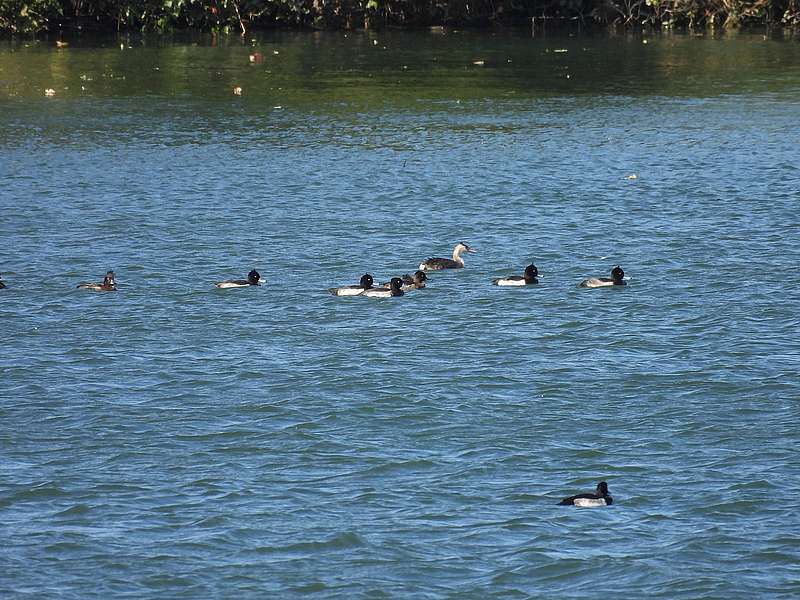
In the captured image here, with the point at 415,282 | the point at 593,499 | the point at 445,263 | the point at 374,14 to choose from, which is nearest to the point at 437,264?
the point at 445,263

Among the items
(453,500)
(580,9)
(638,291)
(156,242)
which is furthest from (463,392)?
(580,9)

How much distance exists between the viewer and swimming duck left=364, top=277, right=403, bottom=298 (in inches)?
899

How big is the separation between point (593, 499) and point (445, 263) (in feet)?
33.9

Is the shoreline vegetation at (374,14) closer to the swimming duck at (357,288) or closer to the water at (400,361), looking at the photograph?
the water at (400,361)

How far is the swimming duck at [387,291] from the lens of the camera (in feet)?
74.9

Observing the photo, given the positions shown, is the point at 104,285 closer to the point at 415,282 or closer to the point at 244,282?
the point at 244,282

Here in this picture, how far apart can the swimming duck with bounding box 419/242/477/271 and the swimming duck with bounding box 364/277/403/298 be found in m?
1.53

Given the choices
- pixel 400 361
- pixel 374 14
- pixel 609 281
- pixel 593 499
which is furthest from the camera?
pixel 374 14

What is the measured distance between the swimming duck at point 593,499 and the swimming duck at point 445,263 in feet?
33.1

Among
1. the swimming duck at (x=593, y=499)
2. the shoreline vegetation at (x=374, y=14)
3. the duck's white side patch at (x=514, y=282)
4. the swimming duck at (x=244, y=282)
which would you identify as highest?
the shoreline vegetation at (x=374, y=14)

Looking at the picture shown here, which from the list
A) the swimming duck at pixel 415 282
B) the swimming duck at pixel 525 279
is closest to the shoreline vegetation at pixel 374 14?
the swimming duck at pixel 415 282

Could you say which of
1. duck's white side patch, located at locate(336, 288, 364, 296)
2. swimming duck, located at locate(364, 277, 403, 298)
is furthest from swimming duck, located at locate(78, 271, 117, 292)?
swimming duck, located at locate(364, 277, 403, 298)

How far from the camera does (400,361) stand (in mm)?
19750

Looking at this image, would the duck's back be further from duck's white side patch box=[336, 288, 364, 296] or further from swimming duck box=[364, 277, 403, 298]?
duck's white side patch box=[336, 288, 364, 296]
